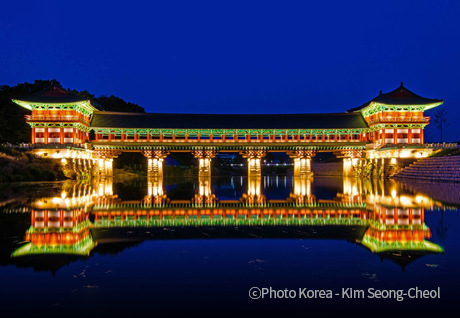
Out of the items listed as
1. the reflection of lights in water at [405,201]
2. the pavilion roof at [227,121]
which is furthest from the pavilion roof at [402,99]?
the reflection of lights in water at [405,201]

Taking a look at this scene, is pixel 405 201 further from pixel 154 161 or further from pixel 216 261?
pixel 154 161

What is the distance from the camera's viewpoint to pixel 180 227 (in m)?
8.35

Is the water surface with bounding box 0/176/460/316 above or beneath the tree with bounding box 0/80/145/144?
beneath

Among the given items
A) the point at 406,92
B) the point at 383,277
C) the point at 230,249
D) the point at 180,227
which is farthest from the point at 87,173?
the point at 406,92

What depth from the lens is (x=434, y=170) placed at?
28922 mm

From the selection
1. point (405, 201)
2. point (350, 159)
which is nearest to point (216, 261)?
point (405, 201)

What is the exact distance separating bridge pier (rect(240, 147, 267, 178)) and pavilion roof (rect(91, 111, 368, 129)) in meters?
2.97

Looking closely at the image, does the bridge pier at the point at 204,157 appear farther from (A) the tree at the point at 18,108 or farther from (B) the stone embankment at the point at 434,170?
(B) the stone embankment at the point at 434,170

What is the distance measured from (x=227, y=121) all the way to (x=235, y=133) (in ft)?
7.83

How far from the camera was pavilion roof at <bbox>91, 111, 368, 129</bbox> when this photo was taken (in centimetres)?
3862

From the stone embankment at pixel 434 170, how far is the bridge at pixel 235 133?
257cm

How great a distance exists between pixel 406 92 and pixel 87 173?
41.1 meters

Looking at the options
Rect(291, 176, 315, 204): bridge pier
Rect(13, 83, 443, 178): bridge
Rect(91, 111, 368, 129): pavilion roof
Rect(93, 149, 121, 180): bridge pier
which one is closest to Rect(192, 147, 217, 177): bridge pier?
Rect(13, 83, 443, 178): bridge

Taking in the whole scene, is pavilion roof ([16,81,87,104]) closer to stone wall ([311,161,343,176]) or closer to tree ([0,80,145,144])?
tree ([0,80,145,144])
